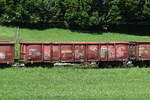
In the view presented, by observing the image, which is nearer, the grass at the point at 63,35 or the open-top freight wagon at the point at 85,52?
the open-top freight wagon at the point at 85,52

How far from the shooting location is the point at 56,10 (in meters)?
66.1

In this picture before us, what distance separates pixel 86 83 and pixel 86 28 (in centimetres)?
4292

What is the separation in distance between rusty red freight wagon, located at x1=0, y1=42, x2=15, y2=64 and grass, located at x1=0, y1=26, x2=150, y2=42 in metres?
22.3

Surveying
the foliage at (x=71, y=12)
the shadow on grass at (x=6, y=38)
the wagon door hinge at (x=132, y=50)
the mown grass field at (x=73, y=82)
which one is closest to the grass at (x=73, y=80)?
the mown grass field at (x=73, y=82)

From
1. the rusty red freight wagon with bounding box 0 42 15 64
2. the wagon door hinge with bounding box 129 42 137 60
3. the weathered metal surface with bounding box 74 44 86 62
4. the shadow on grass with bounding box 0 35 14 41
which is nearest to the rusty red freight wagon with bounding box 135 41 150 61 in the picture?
the wagon door hinge with bounding box 129 42 137 60

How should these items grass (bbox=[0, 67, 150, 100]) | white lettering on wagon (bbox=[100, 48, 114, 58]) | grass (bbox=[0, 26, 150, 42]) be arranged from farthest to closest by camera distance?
grass (bbox=[0, 26, 150, 42]) < white lettering on wagon (bbox=[100, 48, 114, 58]) < grass (bbox=[0, 67, 150, 100])

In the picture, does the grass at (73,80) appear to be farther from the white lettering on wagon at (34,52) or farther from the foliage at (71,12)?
the foliage at (71,12)

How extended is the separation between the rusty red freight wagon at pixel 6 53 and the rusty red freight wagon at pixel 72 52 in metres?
0.79

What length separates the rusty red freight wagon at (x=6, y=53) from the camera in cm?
3116

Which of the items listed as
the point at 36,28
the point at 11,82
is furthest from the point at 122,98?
the point at 36,28

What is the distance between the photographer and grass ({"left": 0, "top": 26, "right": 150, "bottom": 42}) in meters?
56.2

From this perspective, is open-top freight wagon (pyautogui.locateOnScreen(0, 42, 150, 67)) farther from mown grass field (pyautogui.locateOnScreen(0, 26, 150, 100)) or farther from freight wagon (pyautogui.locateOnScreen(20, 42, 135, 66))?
mown grass field (pyautogui.locateOnScreen(0, 26, 150, 100))

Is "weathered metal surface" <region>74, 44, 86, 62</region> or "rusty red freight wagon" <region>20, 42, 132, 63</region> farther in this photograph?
"weathered metal surface" <region>74, 44, 86, 62</region>

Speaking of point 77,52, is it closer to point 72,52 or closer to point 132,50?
point 72,52
